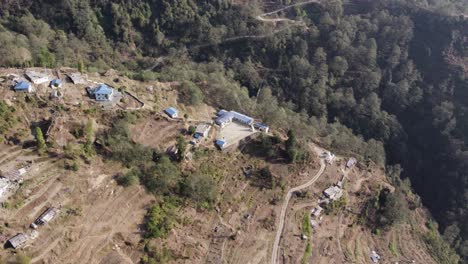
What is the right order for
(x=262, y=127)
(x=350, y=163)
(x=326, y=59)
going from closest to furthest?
(x=262, y=127)
(x=350, y=163)
(x=326, y=59)

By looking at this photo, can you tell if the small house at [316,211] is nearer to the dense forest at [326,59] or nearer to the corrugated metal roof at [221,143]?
the corrugated metal roof at [221,143]

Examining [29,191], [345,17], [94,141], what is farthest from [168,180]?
[345,17]

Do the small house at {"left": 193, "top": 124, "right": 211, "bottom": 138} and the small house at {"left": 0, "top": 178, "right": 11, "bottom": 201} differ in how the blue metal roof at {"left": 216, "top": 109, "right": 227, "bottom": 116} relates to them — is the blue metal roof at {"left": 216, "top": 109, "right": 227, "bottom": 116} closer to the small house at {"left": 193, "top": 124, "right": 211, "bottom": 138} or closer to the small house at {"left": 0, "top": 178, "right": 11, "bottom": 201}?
the small house at {"left": 193, "top": 124, "right": 211, "bottom": 138}

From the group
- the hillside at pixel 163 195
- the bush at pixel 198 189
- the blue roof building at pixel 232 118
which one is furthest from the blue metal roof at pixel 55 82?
the blue roof building at pixel 232 118

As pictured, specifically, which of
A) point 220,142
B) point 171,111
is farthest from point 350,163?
point 171,111

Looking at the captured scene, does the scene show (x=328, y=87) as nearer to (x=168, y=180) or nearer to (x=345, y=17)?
(x=345, y=17)

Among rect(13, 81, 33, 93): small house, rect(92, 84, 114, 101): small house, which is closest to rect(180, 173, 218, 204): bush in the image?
rect(92, 84, 114, 101): small house

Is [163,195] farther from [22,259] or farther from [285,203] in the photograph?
[22,259]
